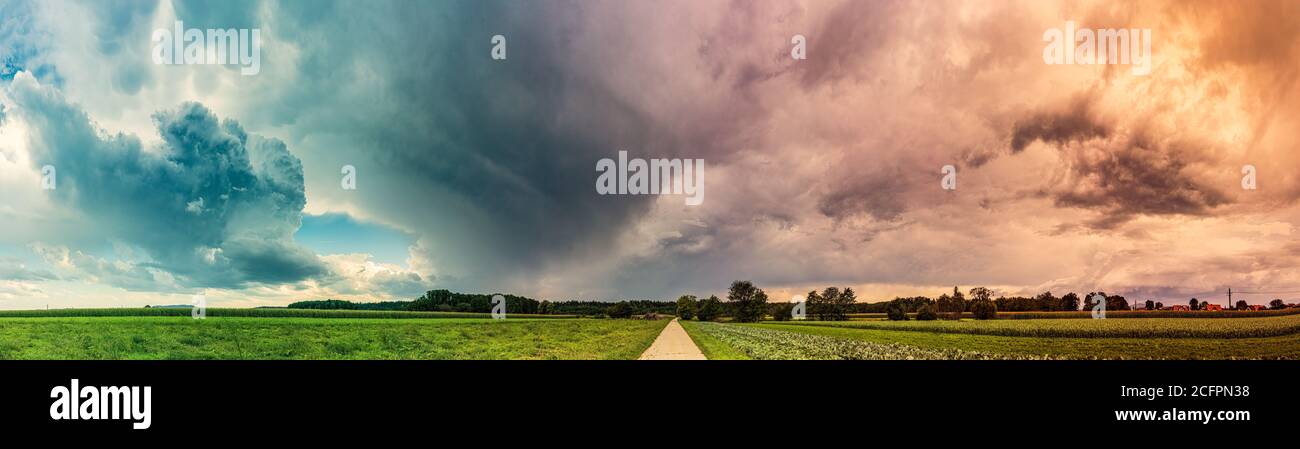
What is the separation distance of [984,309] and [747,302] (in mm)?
54770

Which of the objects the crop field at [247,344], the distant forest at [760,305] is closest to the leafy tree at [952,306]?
the distant forest at [760,305]

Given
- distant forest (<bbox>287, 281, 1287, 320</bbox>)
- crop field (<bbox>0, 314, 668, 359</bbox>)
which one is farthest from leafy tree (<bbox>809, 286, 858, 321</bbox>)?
crop field (<bbox>0, 314, 668, 359</bbox>)

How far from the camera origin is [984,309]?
9050 cm

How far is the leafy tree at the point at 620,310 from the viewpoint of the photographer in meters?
162

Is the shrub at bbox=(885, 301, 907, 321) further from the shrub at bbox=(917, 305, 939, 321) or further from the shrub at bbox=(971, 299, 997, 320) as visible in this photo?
the shrub at bbox=(971, 299, 997, 320)

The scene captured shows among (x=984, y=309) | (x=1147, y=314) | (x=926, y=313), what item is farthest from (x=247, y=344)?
(x=926, y=313)

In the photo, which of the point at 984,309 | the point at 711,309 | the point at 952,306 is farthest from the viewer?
the point at 711,309

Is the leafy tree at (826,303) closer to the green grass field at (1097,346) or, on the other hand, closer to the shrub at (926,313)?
the shrub at (926,313)

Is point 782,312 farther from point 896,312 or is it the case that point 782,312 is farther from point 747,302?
point 896,312

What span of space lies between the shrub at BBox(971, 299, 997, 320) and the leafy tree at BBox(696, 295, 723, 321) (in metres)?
64.9

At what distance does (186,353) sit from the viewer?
3394 centimetres
